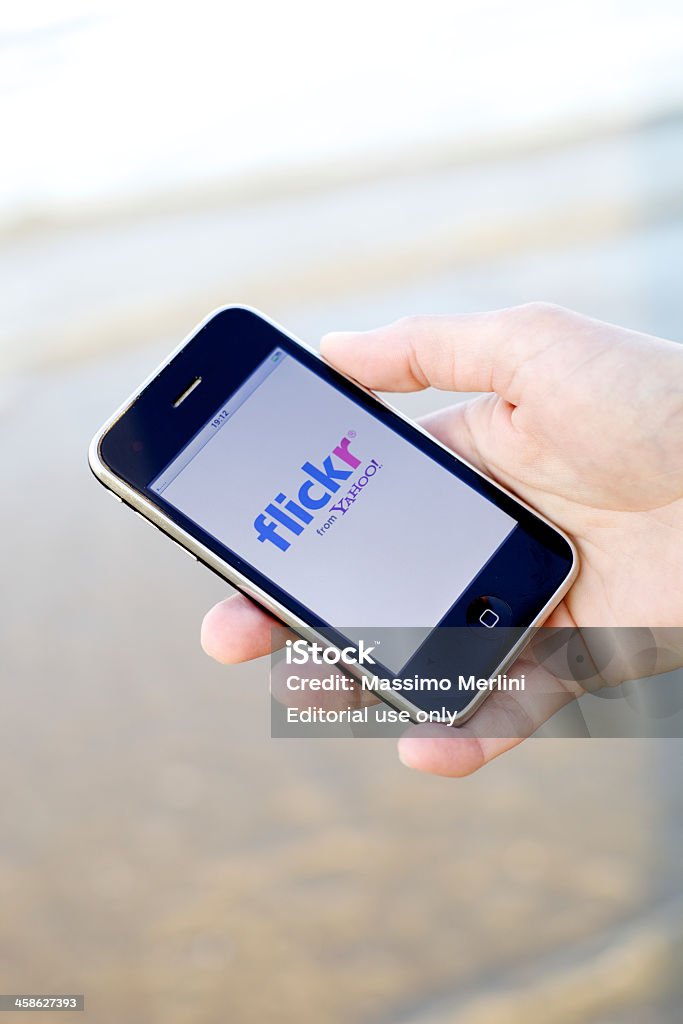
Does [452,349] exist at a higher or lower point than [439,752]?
higher

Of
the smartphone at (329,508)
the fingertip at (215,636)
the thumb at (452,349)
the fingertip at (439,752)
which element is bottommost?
the fingertip at (439,752)

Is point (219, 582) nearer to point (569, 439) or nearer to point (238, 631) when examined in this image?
point (238, 631)

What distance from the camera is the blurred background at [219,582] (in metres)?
0.78

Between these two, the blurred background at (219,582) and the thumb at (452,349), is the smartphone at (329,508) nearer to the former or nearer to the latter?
the thumb at (452,349)

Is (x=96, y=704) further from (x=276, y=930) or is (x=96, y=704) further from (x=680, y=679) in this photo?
(x=680, y=679)

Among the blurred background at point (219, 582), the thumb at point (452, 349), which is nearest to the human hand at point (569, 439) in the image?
Answer: the thumb at point (452, 349)

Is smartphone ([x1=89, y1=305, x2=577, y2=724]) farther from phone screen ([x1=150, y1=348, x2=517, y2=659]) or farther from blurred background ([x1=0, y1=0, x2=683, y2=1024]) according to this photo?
blurred background ([x1=0, y1=0, x2=683, y2=1024])

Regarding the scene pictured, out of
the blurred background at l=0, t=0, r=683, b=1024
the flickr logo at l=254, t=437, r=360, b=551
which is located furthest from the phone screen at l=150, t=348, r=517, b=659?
the blurred background at l=0, t=0, r=683, b=1024

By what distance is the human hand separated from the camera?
2.19ft

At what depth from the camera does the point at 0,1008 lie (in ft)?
2.55

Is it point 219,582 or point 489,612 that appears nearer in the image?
point 489,612

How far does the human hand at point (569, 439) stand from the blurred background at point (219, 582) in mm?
198

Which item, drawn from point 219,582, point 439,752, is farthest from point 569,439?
point 219,582

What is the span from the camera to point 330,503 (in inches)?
27.5
